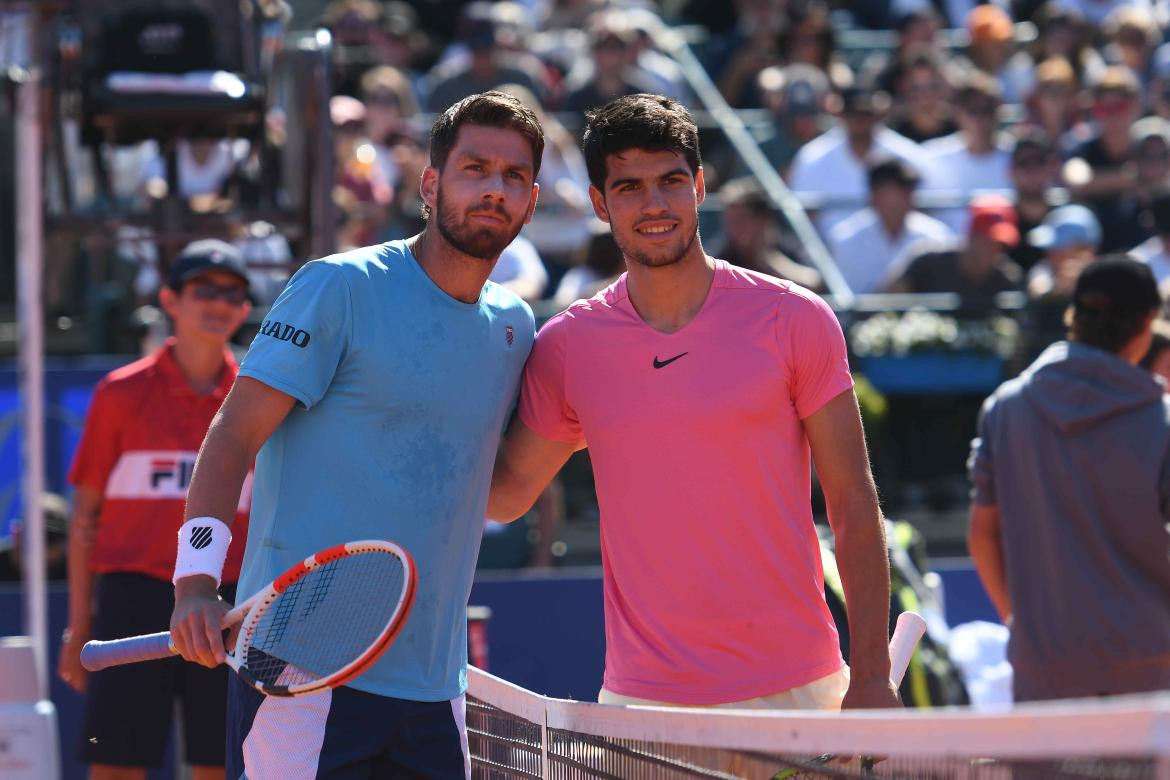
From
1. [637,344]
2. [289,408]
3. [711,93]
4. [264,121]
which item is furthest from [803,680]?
[711,93]

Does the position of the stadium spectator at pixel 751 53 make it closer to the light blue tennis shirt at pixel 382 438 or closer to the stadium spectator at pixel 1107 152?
the stadium spectator at pixel 1107 152

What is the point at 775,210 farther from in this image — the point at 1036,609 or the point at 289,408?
the point at 289,408

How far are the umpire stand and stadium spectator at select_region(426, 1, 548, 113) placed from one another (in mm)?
3847

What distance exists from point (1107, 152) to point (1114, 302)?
23.5 feet

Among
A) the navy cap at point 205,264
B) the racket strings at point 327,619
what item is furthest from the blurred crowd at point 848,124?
the racket strings at point 327,619

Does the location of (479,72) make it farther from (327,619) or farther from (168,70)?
(327,619)

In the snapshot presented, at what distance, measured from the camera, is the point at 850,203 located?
10.8 meters

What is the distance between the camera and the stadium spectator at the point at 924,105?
12258 millimetres

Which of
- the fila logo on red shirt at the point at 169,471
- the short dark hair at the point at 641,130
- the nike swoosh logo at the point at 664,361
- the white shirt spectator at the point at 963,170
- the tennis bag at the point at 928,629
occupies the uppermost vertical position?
the white shirt spectator at the point at 963,170

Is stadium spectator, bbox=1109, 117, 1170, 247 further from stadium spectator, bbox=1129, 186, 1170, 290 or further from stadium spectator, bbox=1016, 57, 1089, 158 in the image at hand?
stadium spectator, bbox=1016, 57, 1089, 158

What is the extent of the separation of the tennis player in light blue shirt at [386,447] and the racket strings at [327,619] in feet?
0.59

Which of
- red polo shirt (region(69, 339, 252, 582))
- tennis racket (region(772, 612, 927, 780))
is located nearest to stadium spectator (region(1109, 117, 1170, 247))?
red polo shirt (region(69, 339, 252, 582))

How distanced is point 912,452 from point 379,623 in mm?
6375

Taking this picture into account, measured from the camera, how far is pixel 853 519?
3566 millimetres
